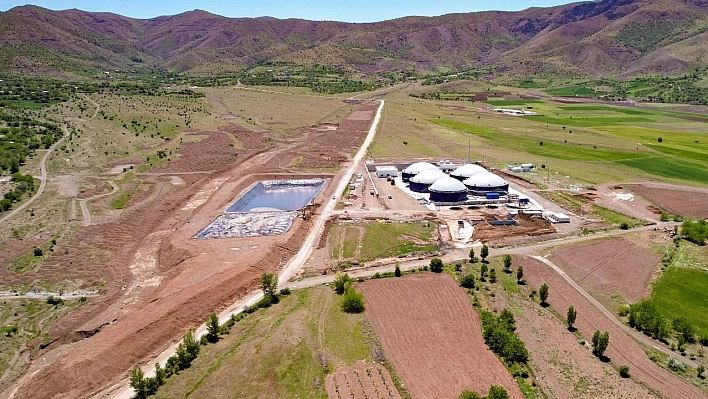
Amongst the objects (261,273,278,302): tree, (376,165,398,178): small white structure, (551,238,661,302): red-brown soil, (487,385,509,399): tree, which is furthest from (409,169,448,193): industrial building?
(487,385,509,399): tree

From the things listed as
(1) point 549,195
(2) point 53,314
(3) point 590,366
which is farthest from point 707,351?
(2) point 53,314

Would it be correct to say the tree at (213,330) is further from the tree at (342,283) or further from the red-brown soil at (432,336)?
the red-brown soil at (432,336)

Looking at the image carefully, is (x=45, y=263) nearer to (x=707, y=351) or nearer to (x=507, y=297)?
(x=507, y=297)

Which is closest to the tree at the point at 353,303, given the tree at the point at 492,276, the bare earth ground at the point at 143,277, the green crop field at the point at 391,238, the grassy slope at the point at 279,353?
the grassy slope at the point at 279,353

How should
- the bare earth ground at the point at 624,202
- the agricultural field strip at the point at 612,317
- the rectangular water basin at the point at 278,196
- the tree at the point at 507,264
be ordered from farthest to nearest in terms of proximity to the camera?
the rectangular water basin at the point at 278,196 < the bare earth ground at the point at 624,202 < the tree at the point at 507,264 < the agricultural field strip at the point at 612,317

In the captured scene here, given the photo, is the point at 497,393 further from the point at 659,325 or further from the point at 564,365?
the point at 659,325

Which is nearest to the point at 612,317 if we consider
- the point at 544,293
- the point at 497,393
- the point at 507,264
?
the point at 544,293
